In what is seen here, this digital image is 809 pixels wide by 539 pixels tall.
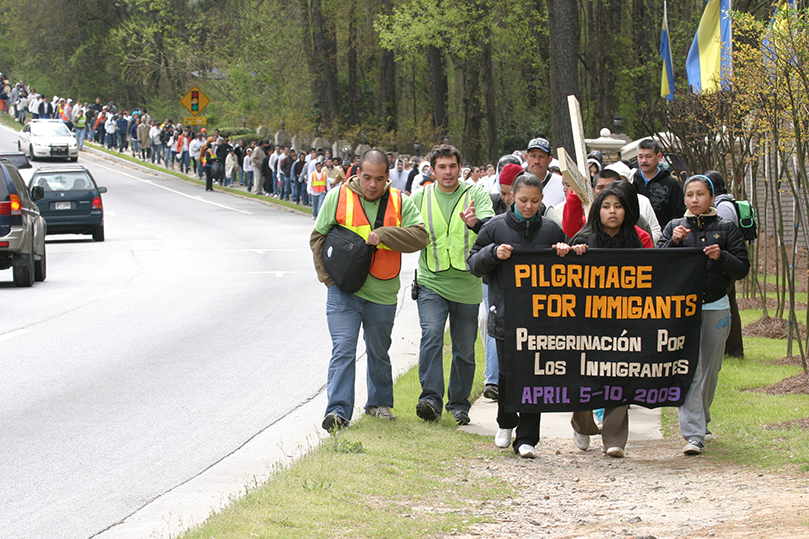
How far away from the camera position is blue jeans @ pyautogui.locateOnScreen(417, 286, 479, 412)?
827 cm

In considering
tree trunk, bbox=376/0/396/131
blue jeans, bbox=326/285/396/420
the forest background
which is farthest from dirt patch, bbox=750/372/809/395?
tree trunk, bbox=376/0/396/131

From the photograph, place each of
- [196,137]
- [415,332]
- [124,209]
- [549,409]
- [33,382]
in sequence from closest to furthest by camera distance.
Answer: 1. [549,409]
2. [33,382]
3. [415,332]
4. [124,209]
5. [196,137]

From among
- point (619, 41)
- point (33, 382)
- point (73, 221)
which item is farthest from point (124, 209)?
point (33, 382)

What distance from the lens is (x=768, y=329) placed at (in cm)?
1333

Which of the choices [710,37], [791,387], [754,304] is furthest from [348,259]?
[710,37]

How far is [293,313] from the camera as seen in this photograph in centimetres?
1516

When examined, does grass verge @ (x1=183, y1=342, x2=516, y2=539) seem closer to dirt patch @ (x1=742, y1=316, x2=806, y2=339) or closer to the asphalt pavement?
the asphalt pavement

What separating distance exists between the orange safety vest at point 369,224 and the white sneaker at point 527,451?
1635 mm

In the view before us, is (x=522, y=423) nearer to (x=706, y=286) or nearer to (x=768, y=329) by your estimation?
(x=706, y=286)

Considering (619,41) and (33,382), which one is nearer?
(33,382)

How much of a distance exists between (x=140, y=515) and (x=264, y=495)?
831mm

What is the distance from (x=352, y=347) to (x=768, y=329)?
23.6ft

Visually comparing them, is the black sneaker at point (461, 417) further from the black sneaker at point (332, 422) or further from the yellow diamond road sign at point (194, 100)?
the yellow diamond road sign at point (194, 100)

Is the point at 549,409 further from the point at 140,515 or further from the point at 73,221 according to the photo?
the point at 73,221
